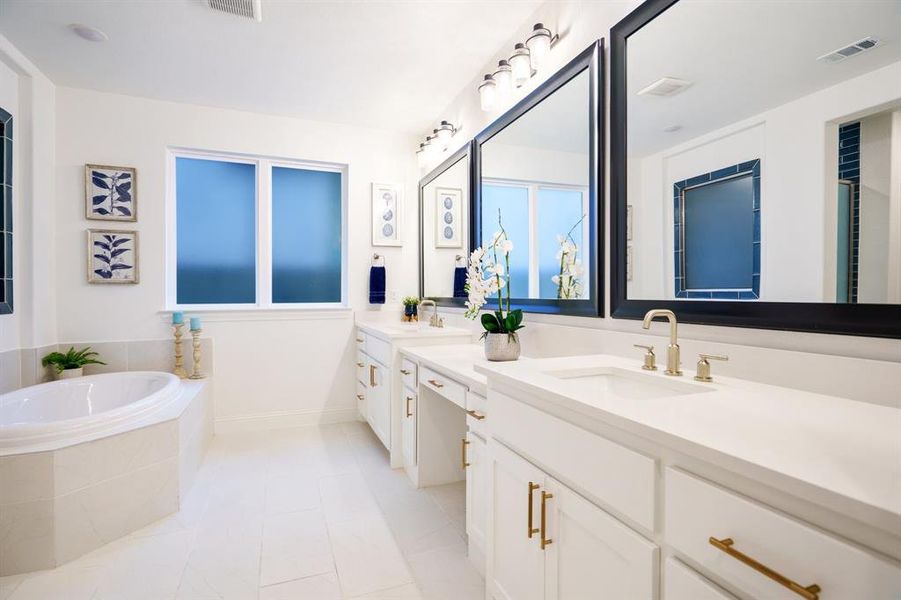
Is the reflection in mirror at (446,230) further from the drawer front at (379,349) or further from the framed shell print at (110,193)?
the framed shell print at (110,193)

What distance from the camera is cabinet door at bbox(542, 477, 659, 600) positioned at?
83 centimetres

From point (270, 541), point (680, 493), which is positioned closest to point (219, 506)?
point (270, 541)

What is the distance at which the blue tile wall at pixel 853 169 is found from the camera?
0.96 metres

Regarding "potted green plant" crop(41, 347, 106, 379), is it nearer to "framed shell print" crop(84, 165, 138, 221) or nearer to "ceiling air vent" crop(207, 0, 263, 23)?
"framed shell print" crop(84, 165, 138, 221)

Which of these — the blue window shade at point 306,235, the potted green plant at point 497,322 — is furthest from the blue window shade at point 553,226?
the blue window shade at point 306,235

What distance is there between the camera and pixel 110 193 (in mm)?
3133

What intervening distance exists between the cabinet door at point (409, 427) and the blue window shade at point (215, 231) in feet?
6.30

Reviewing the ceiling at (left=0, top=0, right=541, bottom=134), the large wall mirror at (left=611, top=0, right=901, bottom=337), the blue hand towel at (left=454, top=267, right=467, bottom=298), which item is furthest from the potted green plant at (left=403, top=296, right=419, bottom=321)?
the large wall mirror at (left=611, top=0, right=901, bottom=337)

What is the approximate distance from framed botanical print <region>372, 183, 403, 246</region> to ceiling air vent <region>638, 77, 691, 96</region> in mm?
2659

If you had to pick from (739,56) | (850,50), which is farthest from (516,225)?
(850,50)

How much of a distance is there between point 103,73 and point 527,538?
12.2 ft

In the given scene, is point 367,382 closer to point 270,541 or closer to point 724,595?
point 270,541

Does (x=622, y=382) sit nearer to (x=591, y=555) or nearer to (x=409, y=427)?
(x=591, y=555)

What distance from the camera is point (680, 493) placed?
0.75 meters
